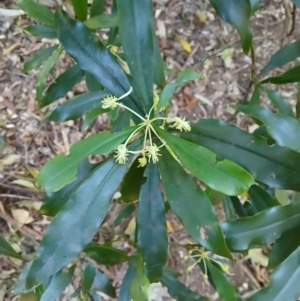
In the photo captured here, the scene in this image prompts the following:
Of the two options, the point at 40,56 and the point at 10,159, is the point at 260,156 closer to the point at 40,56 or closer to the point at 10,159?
the point at 40,56

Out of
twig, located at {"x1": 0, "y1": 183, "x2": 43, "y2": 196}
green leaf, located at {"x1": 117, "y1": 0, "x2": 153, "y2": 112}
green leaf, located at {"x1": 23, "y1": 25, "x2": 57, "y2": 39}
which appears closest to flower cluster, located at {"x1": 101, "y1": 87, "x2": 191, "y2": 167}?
green leaf, located at {"x1": 117, "y1": 0, "x2": 153, "y2": 112}

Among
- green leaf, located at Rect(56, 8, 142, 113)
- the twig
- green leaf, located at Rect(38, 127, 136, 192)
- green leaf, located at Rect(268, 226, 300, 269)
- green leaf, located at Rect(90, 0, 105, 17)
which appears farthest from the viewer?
the twig

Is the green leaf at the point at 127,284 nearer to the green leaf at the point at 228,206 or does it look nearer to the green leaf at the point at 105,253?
the green leaf at the point at 105,253

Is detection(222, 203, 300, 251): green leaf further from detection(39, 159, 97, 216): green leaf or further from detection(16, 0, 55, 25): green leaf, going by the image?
detection(16, 0, 55, 25): green leaf

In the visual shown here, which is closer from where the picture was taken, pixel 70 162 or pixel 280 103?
pixel 70 162

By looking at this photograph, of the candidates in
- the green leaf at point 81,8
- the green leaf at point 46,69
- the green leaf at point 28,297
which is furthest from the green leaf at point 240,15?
the green leaf at point 28,297

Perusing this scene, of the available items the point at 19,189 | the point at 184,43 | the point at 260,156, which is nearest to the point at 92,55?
the point at 260,156
